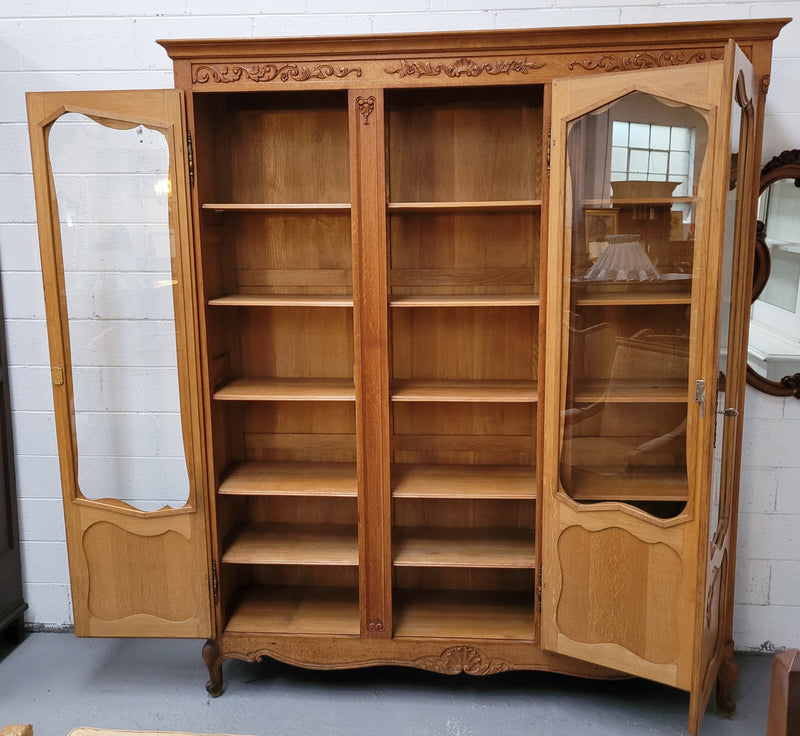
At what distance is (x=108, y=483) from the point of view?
2.46 m

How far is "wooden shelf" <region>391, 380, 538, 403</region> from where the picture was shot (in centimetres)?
236

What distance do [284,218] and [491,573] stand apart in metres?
1.59

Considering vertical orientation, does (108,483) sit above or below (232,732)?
above

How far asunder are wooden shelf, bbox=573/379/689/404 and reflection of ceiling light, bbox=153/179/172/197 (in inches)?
56.5

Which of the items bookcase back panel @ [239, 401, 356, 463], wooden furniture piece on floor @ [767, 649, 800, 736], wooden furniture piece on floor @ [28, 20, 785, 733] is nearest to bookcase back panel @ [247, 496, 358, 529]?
wooden furniture piece on floor @ [28, 20, 785, 733]

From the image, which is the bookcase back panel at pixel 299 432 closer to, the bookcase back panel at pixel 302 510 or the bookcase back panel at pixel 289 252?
the bookcase back panel at pixel 302 510

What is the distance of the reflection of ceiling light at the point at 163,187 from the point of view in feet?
7.36

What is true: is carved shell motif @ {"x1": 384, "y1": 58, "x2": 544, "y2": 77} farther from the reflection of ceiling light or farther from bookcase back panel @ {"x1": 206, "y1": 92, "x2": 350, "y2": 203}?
the reflection of ceiling light

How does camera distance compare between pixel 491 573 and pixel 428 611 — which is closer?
pixel 428 611

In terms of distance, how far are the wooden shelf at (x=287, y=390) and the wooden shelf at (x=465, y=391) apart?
18 cm

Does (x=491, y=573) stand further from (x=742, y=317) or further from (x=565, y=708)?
(x=742, y=317)

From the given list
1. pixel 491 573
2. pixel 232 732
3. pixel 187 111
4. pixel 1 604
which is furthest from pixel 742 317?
pixel 1 604

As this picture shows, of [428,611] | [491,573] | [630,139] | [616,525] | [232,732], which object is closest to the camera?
[630,139]

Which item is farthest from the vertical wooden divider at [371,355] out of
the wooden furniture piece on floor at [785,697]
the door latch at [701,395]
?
the wooden furniture piece on floor at [785,697]
